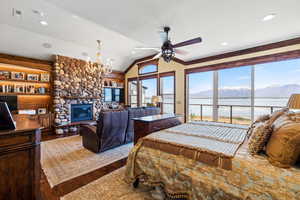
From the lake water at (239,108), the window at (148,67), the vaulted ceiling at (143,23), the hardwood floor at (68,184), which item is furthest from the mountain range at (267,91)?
the hardwood floor at (68,184)

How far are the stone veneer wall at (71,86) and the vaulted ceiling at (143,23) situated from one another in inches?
24.0

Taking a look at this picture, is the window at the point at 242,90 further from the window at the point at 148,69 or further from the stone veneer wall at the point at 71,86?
the stone veneer wall at the point at 71,86

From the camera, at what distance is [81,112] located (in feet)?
19.9

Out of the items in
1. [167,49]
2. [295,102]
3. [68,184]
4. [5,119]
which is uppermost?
[167,49]

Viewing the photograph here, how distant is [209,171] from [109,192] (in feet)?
4.60

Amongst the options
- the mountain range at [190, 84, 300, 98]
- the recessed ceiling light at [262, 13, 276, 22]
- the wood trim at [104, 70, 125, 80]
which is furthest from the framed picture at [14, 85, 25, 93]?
the recessed ceiling light at [262, 13, 276, 22]

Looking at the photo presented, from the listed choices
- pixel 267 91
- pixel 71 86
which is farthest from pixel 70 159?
pixel 267 91

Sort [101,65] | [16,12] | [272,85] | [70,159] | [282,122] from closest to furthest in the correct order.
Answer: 1. [282,122]
2. [70,159]
3. [16,12]
4. [272,85]
5. [101,65]

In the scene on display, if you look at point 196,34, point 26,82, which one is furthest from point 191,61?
point 26,82

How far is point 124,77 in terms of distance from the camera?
27.0 feet

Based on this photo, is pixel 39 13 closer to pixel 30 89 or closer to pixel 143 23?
pixel 143 23

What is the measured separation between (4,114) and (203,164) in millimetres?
2050

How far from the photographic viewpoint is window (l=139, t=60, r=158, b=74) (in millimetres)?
6689

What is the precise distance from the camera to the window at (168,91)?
6.16 m
